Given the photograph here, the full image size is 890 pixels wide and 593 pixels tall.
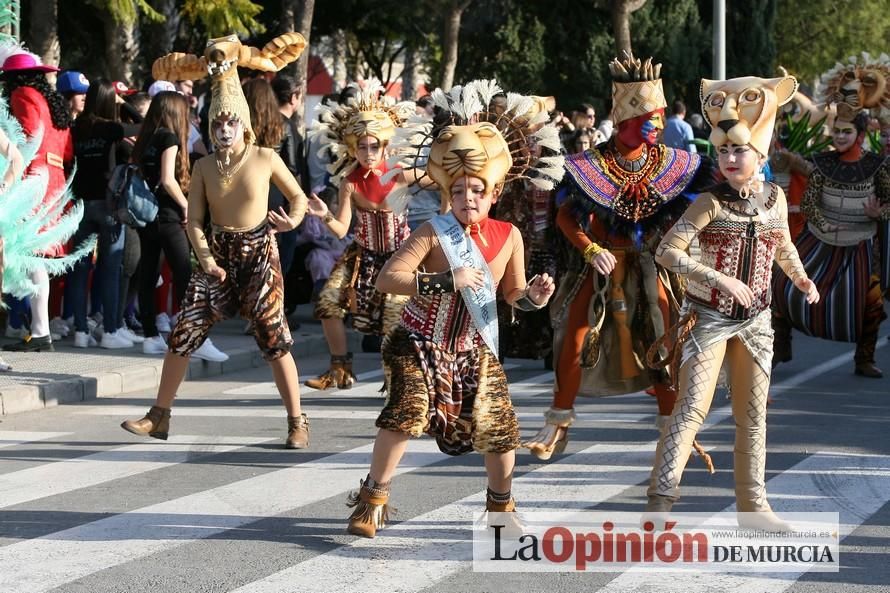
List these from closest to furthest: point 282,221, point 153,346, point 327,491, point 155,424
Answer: point 327,491, point 282,221, point 155,424, point 153,346

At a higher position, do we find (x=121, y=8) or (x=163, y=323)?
(x=121, y=8)

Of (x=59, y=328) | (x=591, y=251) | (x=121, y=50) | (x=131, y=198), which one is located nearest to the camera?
(x=591, y=251)

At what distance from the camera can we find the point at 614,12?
114 ft

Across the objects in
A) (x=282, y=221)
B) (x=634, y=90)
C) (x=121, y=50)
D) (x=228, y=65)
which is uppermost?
(x=121, y=50)

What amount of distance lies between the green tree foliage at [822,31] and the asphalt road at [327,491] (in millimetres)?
39566

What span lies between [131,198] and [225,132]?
3.33 m

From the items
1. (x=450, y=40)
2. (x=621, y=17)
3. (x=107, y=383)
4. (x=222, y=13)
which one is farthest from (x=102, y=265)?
(x=621, y=17)

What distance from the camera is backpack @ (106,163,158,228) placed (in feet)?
36.8

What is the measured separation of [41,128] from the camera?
10750 mm

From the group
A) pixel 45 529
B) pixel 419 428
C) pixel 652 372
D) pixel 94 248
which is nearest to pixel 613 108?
pixel 652 372

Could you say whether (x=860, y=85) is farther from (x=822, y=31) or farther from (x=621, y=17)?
(x=822, y=31)

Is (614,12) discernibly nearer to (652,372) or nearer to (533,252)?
(533,252)

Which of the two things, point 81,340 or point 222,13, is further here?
point 222,13

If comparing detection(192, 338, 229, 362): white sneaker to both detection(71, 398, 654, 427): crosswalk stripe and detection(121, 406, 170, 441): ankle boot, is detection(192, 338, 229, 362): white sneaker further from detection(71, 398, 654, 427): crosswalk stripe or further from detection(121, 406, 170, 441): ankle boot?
detection(121, 406, 170, 441): ankle boot
